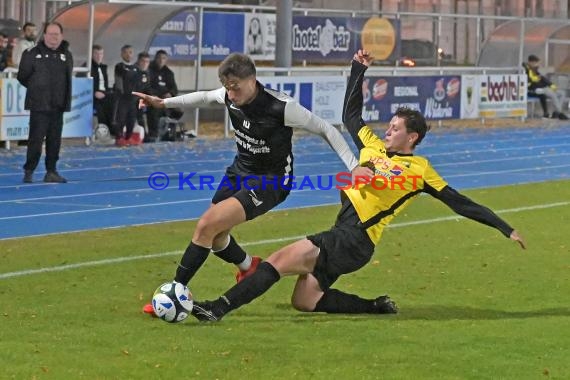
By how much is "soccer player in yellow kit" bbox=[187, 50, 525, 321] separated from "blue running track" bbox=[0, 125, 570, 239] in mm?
5448

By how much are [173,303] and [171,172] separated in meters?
12.4

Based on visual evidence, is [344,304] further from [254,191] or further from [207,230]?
Result: [207,230]

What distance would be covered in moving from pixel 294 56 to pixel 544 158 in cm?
908

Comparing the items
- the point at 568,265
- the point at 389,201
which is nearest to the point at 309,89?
the point at 568,265

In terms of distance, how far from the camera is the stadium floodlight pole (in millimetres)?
28938

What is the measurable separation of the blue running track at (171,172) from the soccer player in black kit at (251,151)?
16.9 feet

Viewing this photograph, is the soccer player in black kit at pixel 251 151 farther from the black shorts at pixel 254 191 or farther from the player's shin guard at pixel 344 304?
the player's shin guard at pixel 344 304

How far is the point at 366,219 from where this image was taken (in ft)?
30.8

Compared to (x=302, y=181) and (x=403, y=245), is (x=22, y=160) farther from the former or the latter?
(x=403, y=245)

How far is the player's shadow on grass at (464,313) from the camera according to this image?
Answer: 9484 mm

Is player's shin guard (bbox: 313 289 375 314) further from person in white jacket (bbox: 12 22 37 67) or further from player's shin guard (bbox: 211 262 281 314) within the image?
person in white jacket (bbox: 12 22 37 67)

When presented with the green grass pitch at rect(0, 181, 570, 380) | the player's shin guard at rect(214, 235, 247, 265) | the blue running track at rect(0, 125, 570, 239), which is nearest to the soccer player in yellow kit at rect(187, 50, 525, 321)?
the green grass pitch at rect(0, 181, 570, 380)

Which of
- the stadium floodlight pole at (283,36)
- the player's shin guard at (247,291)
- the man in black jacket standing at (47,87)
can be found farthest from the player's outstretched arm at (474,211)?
the stadium floodlight pole at (283,36)

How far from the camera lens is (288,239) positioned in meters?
13.9
